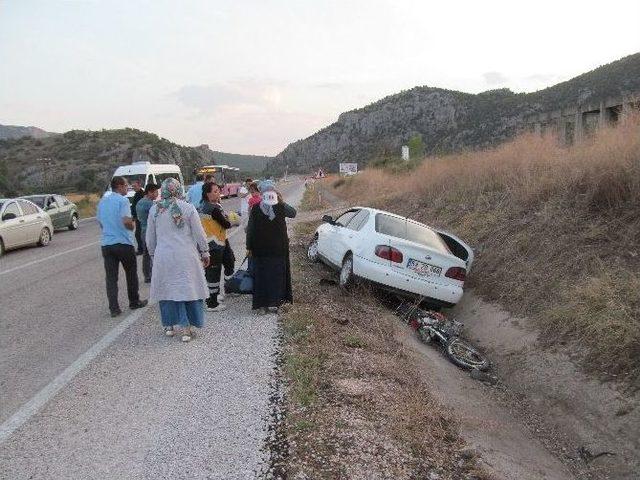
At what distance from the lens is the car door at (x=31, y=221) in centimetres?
1502

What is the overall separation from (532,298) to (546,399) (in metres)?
2.16

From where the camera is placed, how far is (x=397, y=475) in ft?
11.3

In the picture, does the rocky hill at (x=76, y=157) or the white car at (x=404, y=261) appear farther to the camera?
the rocky hill at (x=76, y=157)

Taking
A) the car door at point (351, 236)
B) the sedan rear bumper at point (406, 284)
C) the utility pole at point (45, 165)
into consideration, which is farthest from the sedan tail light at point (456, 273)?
the utility pole at point (45, 165)

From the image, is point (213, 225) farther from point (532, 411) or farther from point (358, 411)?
point (532, 411)

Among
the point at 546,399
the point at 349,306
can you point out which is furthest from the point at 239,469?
the point at 349,306

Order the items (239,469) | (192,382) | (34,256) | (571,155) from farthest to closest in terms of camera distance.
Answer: (34,256) → (571,155) → (192,382) → (239,469)

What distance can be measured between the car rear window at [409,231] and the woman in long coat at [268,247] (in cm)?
233

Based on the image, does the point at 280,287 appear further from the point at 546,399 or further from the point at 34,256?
the point at 34,256

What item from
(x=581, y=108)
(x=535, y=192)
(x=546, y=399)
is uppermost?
(x=581, y=108)

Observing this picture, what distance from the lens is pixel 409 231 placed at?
893 centimetres

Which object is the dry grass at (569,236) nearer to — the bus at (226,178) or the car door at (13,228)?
the car door at (13,228)

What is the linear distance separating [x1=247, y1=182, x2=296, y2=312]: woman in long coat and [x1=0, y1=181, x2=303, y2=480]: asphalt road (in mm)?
293

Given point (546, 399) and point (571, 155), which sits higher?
point (571, 155)
